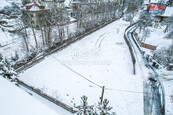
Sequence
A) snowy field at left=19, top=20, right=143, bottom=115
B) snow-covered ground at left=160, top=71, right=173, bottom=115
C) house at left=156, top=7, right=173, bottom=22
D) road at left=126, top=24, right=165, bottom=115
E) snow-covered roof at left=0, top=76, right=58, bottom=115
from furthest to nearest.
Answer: house at left=156, top=7, right=173, bottom=22
snowy field at left=19, top=20, right=143, bottom=115
snow-covered ground at left=160, top=71, right=173, bottom=115
road at left=126, top=24, right=165, bottom=115
snow-covered roof at left=0, top=76, right=58, bottom=115

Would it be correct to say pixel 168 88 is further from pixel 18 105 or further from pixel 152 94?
pixel 18 105

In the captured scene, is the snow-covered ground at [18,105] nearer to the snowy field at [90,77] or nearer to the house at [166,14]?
the snowy field at [90,77]

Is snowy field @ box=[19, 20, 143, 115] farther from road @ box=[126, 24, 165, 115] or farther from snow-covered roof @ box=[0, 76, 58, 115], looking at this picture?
snow-covered roof @ box=[0, 76, 58, 115]

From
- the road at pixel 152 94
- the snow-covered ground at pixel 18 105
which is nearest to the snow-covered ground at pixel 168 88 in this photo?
the road at pixel 152 94

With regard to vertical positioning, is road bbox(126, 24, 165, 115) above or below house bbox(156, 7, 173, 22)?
below

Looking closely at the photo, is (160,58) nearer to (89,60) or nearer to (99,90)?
(89,60)

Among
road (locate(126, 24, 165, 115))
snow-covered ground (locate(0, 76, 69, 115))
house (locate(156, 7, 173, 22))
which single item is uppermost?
house (locate(156, 7, 173, 22))

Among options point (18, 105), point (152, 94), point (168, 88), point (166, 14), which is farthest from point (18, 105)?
point (166, 14)

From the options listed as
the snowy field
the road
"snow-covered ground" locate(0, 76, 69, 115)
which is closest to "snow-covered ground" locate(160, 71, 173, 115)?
the road

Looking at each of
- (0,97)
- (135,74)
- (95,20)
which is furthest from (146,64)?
(95,20)
